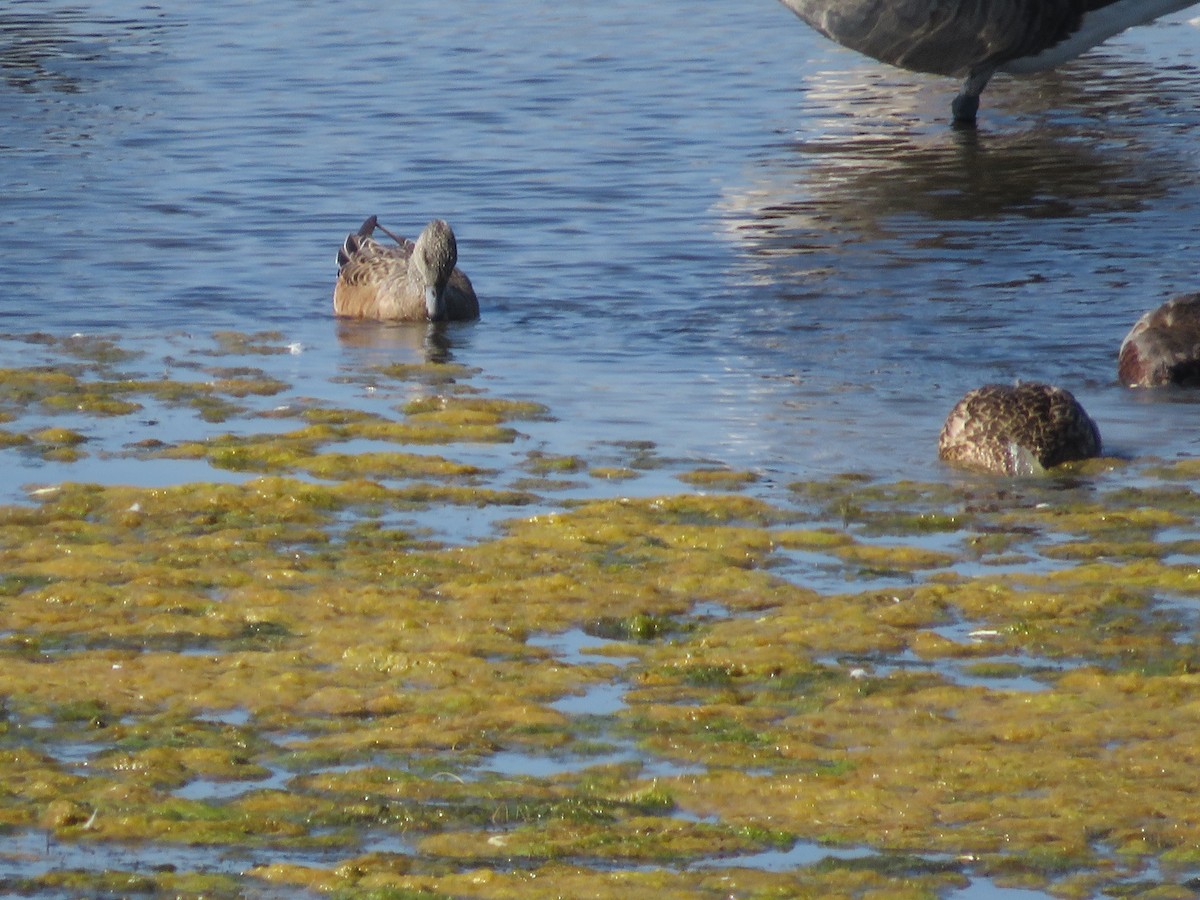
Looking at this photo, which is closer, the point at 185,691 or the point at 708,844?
the point at 708,844

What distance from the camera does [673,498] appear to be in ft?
30.4

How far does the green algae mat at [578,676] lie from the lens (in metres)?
5.81

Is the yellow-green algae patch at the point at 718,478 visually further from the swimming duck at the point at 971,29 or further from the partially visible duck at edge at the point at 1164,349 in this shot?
the swimming duck at the point at 971,29

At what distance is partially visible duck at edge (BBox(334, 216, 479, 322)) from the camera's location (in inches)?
546

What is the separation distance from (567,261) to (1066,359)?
433 cm

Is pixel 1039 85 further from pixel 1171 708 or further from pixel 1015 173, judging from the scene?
pixel 1171 708

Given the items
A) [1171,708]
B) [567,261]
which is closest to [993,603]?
[1171,708]

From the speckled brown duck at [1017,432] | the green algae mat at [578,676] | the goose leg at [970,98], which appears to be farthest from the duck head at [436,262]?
the goose leg at [970,98]

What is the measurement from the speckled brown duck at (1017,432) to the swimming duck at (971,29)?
33.4 ft

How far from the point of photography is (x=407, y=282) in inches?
560

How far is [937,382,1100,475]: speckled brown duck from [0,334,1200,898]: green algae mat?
0.47 ft

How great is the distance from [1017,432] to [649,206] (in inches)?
317

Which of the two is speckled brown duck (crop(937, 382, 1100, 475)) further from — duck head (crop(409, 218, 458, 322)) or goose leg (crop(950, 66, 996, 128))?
goose leg (crop(950, 66, 996, 128))

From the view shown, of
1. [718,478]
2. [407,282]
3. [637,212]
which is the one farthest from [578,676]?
[637,212]
